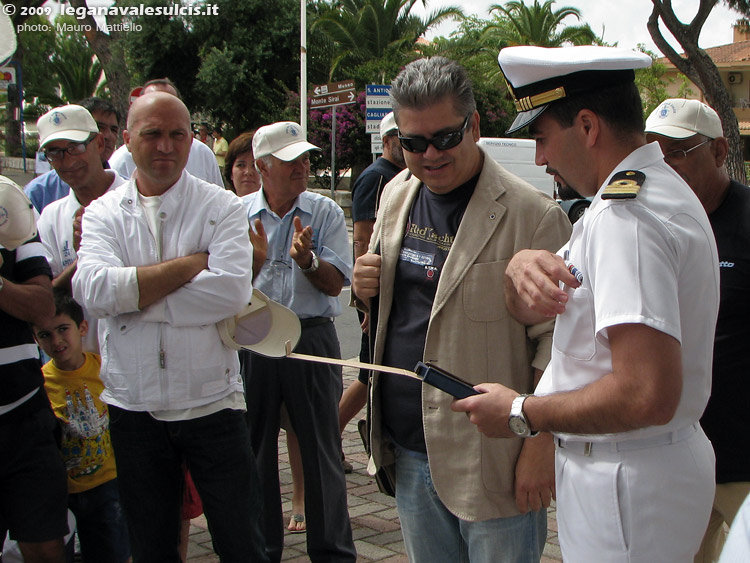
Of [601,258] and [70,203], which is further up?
[601,258]

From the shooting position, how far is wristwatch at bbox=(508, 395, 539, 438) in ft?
6.46

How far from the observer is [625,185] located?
1.79m

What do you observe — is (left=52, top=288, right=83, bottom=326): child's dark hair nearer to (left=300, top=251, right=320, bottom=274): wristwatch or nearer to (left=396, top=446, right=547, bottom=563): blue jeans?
(left=300, top=251, right=320, bottom=274): wristwatch

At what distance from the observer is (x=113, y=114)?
5969mm

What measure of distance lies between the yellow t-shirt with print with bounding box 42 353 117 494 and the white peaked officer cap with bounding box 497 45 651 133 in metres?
2.76

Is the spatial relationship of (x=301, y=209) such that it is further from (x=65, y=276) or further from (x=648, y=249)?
(x=648, y=249)

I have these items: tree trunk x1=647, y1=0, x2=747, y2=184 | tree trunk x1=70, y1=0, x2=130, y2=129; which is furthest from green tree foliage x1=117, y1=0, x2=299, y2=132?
tree trunk x1=647, y1=0, x2=747, y2=184

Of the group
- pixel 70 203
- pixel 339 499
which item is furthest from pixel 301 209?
pixel 339 499

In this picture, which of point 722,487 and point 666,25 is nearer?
point 722,487

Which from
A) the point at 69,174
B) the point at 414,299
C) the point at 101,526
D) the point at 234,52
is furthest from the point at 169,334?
the point at 234,52

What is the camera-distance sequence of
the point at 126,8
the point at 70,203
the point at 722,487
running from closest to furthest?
1. the point at 722,487
2. the point at 70,203
3. the point at 126,8

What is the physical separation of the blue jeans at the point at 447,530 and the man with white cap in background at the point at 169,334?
0.85 metres

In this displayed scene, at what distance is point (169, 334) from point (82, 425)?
3.52ft

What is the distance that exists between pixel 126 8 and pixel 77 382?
3100cm
